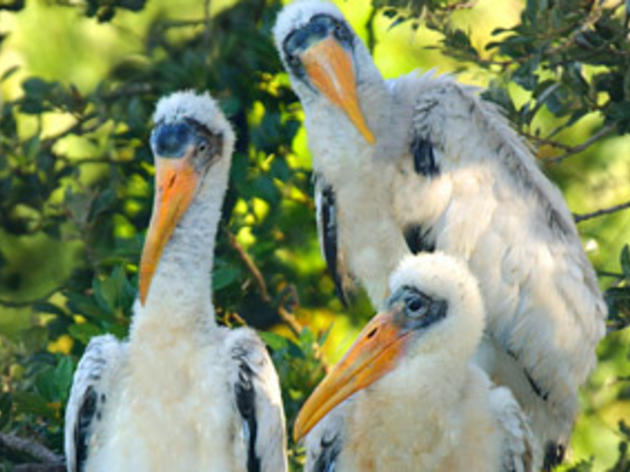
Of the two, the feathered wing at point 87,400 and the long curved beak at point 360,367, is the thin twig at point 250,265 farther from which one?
the long curved beak at point 360,367

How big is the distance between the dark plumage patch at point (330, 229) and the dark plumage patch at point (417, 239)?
32 centimetres

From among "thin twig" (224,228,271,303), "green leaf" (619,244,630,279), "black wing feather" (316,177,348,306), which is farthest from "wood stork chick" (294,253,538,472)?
"thin twig" (224,228,271,303)

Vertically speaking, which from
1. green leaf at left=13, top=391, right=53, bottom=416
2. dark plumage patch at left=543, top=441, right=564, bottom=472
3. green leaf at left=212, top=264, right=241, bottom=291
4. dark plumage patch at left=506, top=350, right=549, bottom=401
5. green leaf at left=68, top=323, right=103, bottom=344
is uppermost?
green leaf at left=212, top=264, right=241, bottom=291

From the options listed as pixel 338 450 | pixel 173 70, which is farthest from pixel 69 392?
pixel 173 70

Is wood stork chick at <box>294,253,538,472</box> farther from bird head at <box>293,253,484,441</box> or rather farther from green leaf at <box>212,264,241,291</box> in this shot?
green leaf at <box>212,264,241,291</box>

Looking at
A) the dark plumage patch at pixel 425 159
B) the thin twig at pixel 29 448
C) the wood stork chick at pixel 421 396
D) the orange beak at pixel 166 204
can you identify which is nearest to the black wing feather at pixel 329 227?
the dark plumage patch at pixel 425 159

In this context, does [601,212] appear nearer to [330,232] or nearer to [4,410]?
[330,232]

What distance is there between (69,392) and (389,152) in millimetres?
1506

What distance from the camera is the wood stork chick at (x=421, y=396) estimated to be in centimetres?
409

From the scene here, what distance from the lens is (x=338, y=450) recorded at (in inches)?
167

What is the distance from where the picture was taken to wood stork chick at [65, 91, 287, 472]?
13.9 ft

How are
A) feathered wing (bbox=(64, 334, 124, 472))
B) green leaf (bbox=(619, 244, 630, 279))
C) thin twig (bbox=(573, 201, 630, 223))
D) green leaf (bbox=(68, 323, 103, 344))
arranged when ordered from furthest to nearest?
green leaf (bbox=(68, 323, 103, 344)) → thin twig (bbox=(573, 201, 630, 223)) → green leaf (bbox=(619, 244, 630, 279)) → feathered wing (bbox=(64, 334, 124, 472))

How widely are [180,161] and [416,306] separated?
905 mm

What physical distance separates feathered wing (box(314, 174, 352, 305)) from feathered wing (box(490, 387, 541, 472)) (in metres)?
1.42
